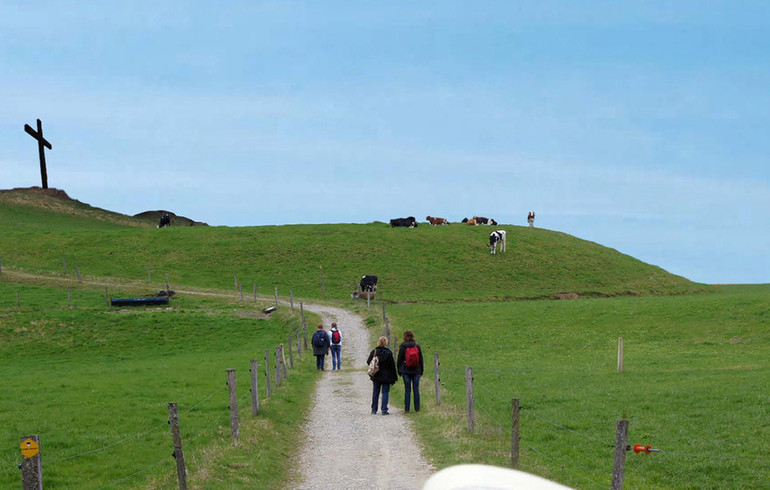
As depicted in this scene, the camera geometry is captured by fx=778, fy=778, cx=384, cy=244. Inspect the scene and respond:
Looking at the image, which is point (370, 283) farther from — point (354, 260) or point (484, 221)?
point (484, 221)

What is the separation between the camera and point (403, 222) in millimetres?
102938

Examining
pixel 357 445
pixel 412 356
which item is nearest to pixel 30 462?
pixel 357 445

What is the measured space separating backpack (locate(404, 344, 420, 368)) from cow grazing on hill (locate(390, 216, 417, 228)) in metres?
81.8

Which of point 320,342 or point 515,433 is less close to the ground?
point 515,433

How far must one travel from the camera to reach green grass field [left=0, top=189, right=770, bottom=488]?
53.6 ft

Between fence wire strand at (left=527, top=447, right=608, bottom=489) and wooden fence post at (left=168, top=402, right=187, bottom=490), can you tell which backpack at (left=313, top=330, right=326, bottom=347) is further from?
wooden fence post at (left=168, top=402, right=187, bottom=490)

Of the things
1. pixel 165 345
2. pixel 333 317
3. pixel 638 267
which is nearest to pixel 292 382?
pixel 165 345

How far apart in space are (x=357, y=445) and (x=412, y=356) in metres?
4.05

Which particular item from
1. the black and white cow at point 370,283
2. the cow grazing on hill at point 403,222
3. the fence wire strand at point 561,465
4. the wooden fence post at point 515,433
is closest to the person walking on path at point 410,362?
the fence wire strand at point 561,465

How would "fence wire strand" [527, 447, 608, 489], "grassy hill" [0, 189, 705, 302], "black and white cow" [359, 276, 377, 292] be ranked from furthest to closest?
"grassy hill" [0, 189, 705, 302], "black and white cow" [359, 276, 377, 292], "fence wire strand" [527, 447, 608, 489]

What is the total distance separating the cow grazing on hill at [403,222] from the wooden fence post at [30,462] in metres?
92.8

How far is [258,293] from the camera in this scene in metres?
69.0

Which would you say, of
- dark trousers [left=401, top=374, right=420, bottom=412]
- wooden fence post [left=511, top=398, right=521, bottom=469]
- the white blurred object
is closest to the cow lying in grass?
dark trousers [left=401, top=374, right=420, bottom=412]

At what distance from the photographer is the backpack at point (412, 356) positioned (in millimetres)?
20266
